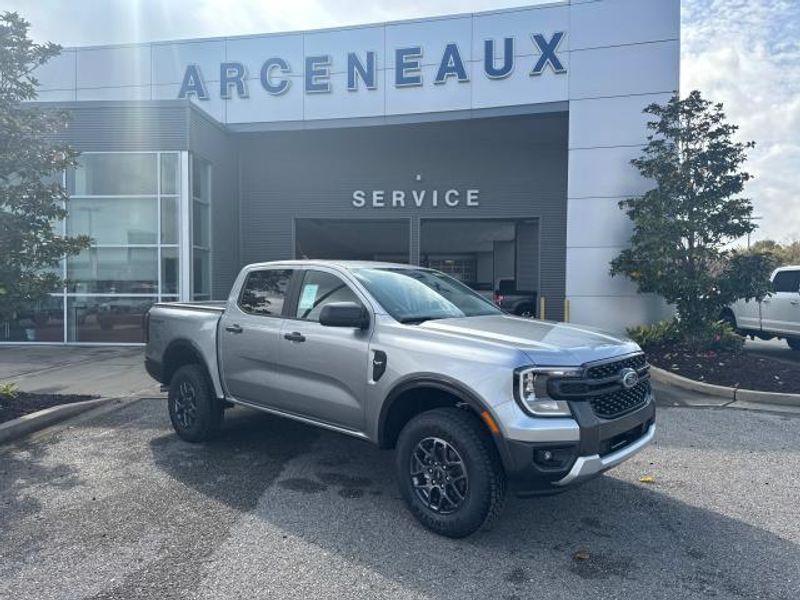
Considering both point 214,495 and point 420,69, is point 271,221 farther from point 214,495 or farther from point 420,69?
point 214,495

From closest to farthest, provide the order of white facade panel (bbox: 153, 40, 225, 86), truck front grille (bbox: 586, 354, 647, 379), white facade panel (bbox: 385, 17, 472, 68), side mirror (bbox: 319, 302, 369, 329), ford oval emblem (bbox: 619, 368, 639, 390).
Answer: truck front grille (bbox: 586, 354, 647, 379)
ford oval emblem (bbox: 619, 368, 639, 390)
side mirror (bbox: 319, 302, 369, 329)
white facade panel (bbox: 385, 17, 472, 68)
white facade panel (bbox: 153, 40, 225, 86)

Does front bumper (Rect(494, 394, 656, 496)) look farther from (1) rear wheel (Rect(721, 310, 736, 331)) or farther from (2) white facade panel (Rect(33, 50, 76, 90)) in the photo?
(2) white facade panel (Rect(33, 50, 76, 90))

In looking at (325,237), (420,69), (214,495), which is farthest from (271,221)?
(214,495)

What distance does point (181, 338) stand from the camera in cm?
589

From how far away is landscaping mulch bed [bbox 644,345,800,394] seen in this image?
27.0 ft

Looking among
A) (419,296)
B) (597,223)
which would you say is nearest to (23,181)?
(419,296)

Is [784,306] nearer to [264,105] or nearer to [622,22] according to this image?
[622,22]

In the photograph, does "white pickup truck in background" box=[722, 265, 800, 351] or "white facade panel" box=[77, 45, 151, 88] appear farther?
"white facade panel" box=[77, 45, 151, 88]

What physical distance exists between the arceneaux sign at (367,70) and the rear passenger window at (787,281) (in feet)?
22.0

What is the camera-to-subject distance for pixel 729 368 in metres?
9.11

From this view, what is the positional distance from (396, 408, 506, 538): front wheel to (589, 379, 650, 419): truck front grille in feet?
2.36

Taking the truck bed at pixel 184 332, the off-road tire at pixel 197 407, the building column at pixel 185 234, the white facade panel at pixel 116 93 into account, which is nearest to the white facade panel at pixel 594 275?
the building column at pixel 185 234

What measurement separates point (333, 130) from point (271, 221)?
3.02m

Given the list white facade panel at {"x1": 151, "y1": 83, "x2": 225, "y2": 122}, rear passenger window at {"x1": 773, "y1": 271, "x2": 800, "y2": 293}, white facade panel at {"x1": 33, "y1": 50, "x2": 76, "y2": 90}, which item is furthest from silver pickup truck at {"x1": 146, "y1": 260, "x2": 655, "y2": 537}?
white facade panel at {"x1": 33, "y1": 50, "x2": 76, "y2": 90}
